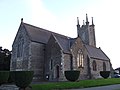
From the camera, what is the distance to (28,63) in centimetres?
3772

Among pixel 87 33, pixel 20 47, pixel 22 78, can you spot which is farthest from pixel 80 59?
pixel 87 33

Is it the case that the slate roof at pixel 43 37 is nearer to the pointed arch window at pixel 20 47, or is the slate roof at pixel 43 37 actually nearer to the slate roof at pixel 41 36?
the slate roof at pixel 41 36

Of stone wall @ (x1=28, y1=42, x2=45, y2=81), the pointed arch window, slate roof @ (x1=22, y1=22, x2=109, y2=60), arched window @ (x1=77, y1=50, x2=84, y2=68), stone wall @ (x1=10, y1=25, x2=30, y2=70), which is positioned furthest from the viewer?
the pointed arch window

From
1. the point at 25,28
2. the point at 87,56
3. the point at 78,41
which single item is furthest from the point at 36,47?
the point at 87,56

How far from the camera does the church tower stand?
2351 inches

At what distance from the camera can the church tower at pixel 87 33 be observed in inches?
2351

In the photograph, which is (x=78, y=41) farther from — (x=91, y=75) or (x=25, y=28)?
(x=25, y=28)

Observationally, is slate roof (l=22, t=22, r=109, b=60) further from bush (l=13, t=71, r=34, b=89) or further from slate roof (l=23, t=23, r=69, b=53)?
bush (l=13, t=71, r=34, b=89)

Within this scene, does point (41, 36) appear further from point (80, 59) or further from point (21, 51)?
point (80, 59)

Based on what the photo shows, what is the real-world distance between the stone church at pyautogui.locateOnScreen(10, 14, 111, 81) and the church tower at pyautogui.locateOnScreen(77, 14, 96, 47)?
16.7 m

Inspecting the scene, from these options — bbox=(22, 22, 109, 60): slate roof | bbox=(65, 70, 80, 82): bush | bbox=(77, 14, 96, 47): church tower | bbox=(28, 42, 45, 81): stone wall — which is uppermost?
bbox=(77, 14, 96, 47): church tower

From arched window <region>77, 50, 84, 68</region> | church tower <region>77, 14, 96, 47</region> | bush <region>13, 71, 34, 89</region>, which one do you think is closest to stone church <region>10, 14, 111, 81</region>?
arched window <region>77, 50, 84, 68</region>

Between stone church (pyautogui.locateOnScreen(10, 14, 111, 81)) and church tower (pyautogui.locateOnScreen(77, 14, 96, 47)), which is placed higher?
church tower (pyautogui.locateOnScreen(77, 14, 96, 47))

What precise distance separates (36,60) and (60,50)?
6596mm
